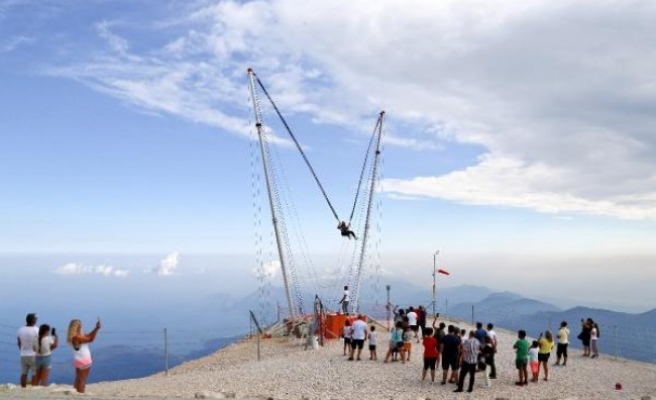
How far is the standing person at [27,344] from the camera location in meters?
15.2

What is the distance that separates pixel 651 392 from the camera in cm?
1823

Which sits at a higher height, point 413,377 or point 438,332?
point 438,332

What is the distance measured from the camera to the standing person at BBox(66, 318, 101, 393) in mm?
13633

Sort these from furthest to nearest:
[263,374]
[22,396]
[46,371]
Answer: [263,374] < [46,371] < [22,396]

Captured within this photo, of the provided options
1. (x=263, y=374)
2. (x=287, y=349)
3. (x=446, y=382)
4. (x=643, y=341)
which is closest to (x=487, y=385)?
(x=446, y=382)

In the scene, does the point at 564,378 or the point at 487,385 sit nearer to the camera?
the point at 487,385

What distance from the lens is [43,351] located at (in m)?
15.2

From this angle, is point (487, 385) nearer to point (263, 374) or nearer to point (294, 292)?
point (263, 374)

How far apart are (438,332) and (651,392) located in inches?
263

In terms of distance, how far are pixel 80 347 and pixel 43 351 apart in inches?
84.5

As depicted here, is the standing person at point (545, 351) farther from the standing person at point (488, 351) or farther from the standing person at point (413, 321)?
the standing person at point (413, 321)

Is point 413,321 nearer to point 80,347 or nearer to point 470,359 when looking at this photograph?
point 470,359

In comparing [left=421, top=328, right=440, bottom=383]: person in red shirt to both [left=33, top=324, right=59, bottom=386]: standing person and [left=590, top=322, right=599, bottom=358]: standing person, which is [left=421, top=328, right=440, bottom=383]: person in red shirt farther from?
[left=33, top=324, right=59, bottom=386]: standing person

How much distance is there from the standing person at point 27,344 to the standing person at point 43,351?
0.33 feet
